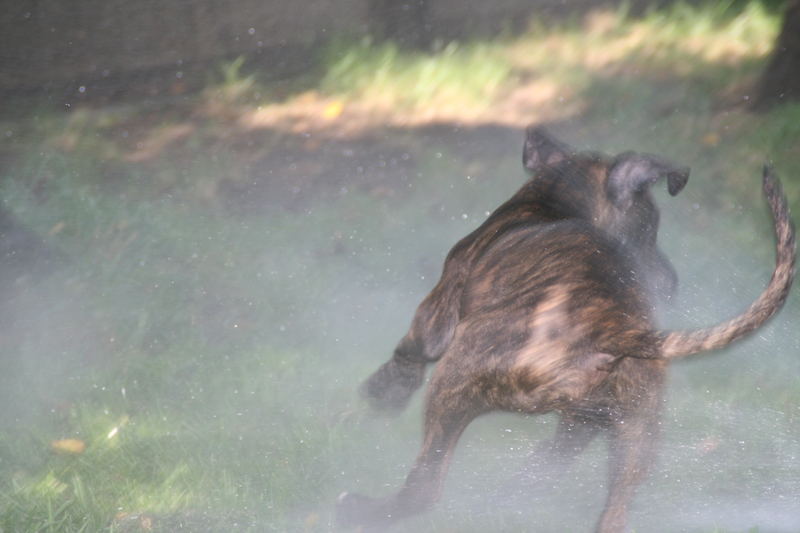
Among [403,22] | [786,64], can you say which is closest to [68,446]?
[403,22]

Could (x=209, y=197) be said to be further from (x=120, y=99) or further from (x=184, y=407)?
(x=184, y=407)

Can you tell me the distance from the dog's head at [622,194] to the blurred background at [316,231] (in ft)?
0.79

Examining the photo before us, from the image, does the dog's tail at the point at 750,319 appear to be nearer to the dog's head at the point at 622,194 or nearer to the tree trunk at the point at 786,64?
the dog's head at the point at 622,194

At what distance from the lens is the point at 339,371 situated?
4.80 meters

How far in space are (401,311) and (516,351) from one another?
2.22 m

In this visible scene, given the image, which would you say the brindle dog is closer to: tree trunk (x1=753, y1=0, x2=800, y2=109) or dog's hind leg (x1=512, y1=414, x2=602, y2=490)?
dog's hind leg (x1=512, y1=414, x2=602, y2=490)

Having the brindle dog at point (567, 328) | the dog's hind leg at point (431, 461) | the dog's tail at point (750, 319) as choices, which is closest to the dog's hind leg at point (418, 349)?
the brindle dog at point (567, 328)

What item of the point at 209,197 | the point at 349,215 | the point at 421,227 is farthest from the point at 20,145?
the point at 421,227

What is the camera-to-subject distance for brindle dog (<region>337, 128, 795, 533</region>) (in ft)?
9.81

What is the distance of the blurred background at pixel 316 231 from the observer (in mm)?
4074

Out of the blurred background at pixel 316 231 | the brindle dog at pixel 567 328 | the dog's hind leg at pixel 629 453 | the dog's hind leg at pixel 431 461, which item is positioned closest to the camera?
the brindle dog at pixel 567 328

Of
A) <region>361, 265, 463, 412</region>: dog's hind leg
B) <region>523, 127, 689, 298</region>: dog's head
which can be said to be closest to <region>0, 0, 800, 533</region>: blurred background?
<region>361, 265, 463, 412</region>: dog's hind leg

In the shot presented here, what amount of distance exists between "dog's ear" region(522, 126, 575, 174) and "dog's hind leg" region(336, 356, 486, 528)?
4.33ft

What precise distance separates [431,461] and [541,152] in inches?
60.3
